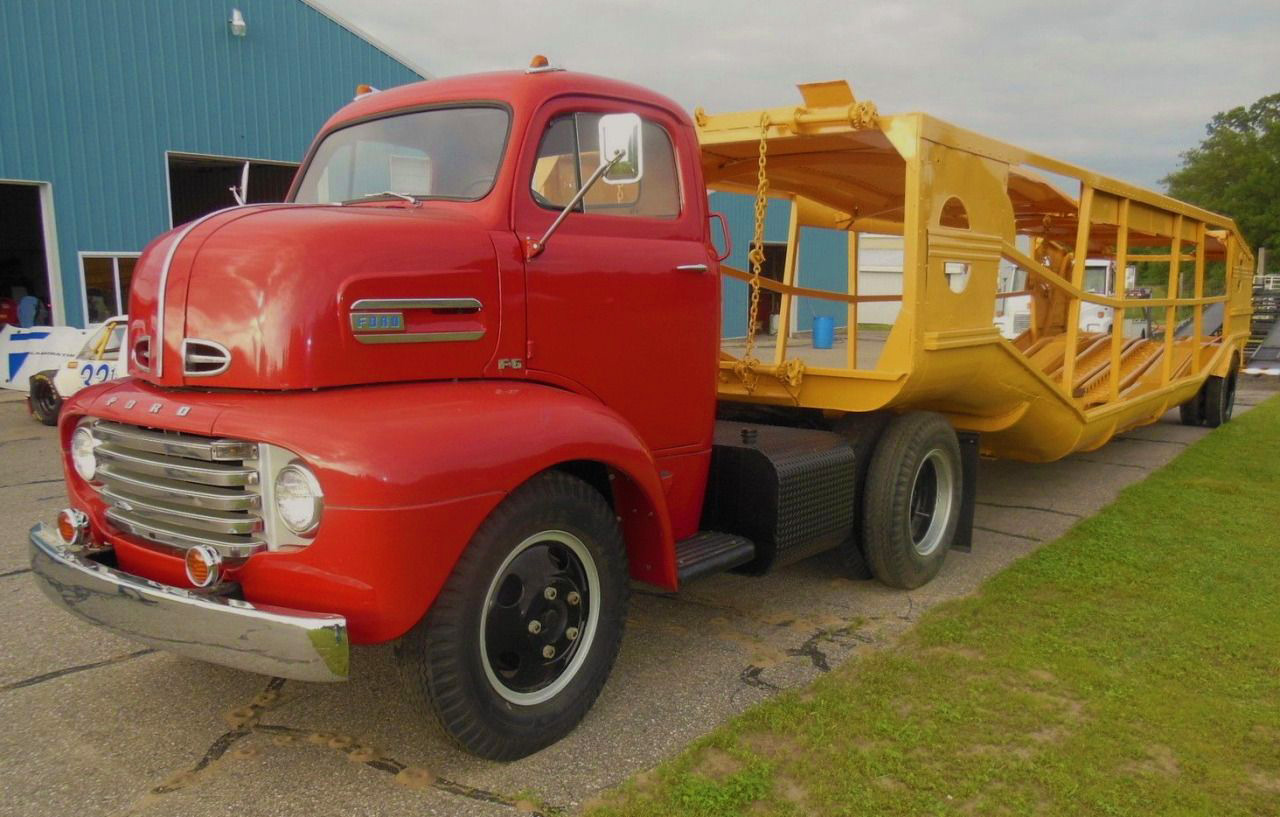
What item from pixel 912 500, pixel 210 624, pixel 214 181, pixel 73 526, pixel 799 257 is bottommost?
pixel 912 500

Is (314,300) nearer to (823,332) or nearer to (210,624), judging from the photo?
(210,624)

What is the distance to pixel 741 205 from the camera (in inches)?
931

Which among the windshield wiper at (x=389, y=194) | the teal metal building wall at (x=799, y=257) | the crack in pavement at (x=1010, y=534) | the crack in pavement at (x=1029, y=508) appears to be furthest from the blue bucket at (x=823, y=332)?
the windshield wiper at (x=389, y=194)

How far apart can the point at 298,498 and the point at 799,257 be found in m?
22.0

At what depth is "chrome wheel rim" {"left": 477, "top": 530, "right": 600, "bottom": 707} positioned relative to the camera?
121 inches

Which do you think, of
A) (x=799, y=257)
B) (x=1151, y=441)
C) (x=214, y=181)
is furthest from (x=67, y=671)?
(x=799, y=257)

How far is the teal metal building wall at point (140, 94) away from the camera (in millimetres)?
13055

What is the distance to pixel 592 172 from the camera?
3.66 meters

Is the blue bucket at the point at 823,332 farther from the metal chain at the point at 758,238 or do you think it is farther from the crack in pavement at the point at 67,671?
the crack in pavement at the point at 67,671

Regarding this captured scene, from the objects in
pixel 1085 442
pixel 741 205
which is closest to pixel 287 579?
pixel 1085 442

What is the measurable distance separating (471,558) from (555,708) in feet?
2.36

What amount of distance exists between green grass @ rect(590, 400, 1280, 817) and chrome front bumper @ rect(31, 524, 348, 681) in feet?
3.18

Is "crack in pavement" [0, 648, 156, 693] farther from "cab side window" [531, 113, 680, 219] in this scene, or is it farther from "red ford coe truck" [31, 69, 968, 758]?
"cab side window" [531, 113, 680, 219]

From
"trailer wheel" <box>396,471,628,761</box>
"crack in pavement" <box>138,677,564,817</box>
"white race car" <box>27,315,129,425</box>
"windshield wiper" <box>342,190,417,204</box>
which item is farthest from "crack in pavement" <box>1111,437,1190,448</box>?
"white race car" <box>27,315,129,425</box>
